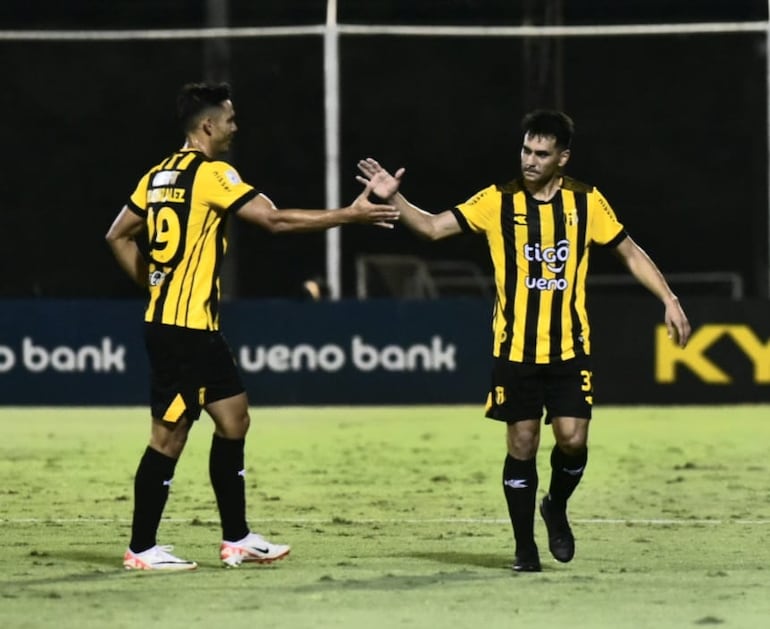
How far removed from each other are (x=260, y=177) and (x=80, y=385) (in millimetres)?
7307

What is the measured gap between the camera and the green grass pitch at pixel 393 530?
21.4 ft

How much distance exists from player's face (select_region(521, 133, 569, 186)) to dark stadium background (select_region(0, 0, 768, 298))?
42.0 ft

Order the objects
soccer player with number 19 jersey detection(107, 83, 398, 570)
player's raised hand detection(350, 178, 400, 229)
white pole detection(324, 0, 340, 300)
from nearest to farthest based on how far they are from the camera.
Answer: player's raised hand detection(350, 178, 400, 229)
soccer player with number 19 jersey detection(107, 83, 398, 570)
white pole detection(324, 0, 340, 300)

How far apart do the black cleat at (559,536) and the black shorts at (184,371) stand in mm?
1386

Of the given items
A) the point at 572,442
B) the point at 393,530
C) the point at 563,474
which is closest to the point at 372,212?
the point at 572,442

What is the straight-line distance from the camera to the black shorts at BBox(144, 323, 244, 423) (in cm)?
753

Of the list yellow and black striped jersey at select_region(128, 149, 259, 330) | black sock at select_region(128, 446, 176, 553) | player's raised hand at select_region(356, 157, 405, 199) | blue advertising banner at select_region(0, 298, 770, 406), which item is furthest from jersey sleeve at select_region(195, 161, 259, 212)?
blue advertising banner at select_region(0, 298, 770, 406)

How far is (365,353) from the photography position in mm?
16312

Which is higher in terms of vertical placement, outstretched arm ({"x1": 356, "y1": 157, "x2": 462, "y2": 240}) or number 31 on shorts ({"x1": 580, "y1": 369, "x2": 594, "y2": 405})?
outstretched arm ({"x1": 356, "y1": 157, "x2": 462, "y2": 240})

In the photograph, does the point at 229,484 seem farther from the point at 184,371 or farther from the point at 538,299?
the point at 538,299

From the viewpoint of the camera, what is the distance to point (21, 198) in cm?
2236

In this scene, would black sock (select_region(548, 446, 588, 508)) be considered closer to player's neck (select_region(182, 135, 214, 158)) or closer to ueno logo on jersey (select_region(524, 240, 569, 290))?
ueno logo on jersey (select_region(524, 240, 569, 290))

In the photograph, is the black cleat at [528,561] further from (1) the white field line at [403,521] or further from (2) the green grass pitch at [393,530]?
(1) the white field line at [403,521]

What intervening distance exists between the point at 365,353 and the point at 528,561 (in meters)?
8.90
